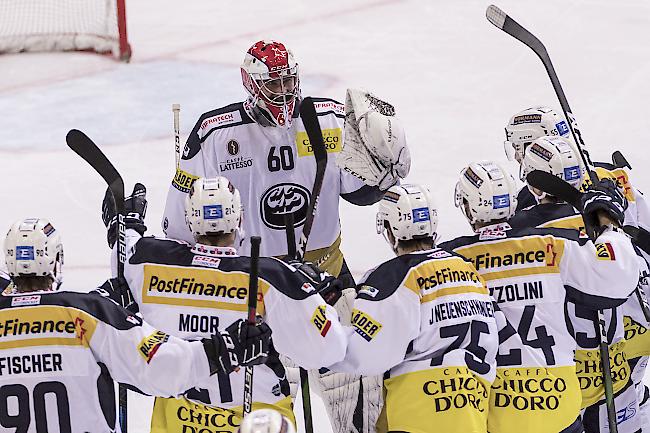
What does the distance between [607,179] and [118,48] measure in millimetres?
5753

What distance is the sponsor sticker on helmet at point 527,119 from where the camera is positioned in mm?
A: 4141

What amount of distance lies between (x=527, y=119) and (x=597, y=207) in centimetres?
68

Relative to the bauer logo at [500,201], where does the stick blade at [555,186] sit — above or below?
above

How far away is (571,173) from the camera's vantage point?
3748mm

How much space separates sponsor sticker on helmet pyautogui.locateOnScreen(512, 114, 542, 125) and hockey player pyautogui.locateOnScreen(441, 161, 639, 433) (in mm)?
713

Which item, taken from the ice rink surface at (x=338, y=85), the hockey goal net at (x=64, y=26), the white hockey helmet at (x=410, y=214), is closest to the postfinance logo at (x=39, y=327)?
the white hockey helmet at (x=410, y=214)

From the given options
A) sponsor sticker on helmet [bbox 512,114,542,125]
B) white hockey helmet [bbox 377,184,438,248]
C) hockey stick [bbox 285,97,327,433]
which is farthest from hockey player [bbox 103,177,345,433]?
sponsor sticker on helmet [bbox 512,114,542,125]

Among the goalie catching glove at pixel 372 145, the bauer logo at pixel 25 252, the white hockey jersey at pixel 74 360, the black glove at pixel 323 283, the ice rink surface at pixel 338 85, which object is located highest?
the ice rink surface at pixel 338 85

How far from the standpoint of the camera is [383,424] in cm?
338

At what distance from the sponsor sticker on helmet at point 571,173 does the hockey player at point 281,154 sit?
61 centimetres

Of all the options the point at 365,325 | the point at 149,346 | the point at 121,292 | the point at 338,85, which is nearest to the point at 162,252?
the point at 121,292

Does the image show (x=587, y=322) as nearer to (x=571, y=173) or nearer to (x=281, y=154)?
(x=571, y=173)

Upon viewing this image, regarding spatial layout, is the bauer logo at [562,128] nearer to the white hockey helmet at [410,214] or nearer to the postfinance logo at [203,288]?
the white hockey helmet at [410,214]

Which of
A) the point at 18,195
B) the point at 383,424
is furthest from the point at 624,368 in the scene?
the point at 18,195
